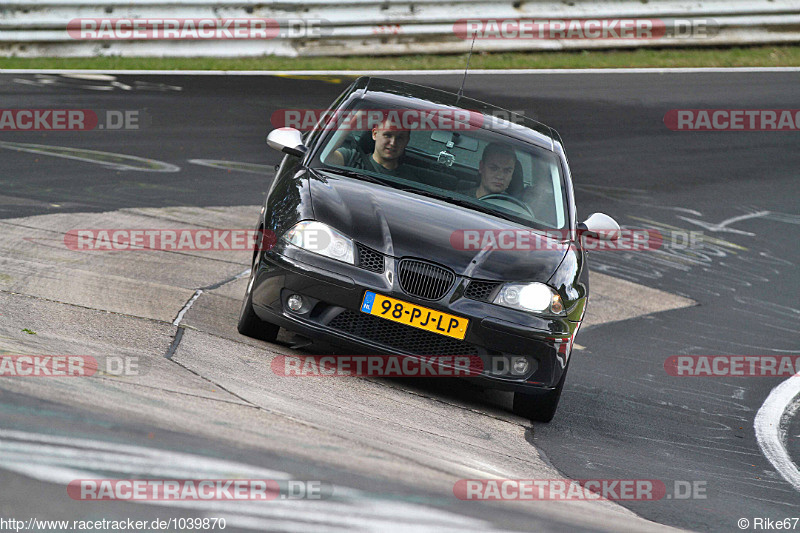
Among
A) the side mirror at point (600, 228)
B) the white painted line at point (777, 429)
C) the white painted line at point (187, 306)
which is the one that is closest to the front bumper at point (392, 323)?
the white painted line at point (187, 306)

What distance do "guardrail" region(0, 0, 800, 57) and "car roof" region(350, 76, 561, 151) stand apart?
923 cm

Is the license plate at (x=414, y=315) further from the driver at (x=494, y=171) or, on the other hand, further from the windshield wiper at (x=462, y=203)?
the driver at (x=494, y=171)

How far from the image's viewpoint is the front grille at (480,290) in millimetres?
5887

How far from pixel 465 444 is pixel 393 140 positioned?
2342 mm

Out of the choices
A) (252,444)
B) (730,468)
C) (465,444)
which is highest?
(252,444)

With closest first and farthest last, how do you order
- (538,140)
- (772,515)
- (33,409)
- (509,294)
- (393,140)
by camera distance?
1. (33,409)
2. (772,515)
3. (509,294)
4. (393,140)
5. (538,140)

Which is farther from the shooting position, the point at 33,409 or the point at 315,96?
the point at 315,96

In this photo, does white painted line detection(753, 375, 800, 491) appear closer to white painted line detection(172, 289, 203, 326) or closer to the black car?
the black car

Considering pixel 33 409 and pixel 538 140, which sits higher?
pixel 538 140

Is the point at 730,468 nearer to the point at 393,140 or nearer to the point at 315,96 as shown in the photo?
the point at 393,140

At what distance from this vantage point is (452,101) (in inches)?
303

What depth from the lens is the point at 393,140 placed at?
6.95 metres

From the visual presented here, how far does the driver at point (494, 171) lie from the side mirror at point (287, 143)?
1083 millimetres

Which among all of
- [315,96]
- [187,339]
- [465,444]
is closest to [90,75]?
[315,96]
